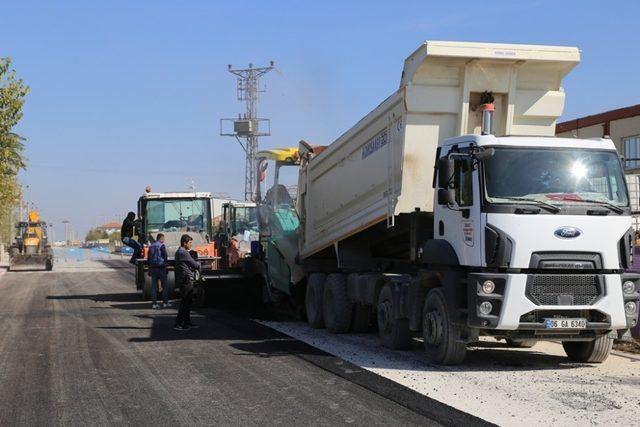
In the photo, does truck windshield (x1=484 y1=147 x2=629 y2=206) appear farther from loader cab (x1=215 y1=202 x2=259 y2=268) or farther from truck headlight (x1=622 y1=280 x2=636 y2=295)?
loader cab (x1=215 y1=202 x2=259 y2=268)

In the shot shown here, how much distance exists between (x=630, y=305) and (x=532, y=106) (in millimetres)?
3024

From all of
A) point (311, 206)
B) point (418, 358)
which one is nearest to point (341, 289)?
point (311, 206)

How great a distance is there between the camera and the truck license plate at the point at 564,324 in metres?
8.74

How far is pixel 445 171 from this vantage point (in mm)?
9344

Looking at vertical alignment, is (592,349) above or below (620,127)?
below

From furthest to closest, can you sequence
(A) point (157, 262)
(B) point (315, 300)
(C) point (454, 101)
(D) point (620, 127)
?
(D) point (620, 127) < (A) point (157, 262) < (B) point (315, 300) < (C) point (454, 101)

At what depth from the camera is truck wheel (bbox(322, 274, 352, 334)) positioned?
Result: 1312cm

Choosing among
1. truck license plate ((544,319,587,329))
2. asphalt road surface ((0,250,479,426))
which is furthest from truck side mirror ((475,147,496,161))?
asphalt road surface ((0,250,479,426))

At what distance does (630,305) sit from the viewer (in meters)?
9.04

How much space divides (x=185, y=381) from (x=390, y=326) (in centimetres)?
353

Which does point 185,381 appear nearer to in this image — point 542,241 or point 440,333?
point 440,333

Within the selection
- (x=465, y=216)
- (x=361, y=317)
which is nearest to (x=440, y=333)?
(x=465, y=216)

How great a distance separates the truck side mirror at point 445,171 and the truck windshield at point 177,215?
45.0 ft

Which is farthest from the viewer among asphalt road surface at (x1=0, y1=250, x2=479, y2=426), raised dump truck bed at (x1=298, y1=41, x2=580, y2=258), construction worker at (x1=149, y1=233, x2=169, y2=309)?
construction worker at (x1=149, y1=233, x2=169, y2=309)
